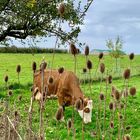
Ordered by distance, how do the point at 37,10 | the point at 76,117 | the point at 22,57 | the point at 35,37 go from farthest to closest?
the point at 22,57, the point at 35,37, the point at 37,10, the point at 76,117

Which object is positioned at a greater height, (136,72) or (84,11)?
(84,11)

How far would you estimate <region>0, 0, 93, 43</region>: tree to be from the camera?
24.7 m

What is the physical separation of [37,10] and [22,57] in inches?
2115

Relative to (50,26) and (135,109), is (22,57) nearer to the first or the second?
(50,26)

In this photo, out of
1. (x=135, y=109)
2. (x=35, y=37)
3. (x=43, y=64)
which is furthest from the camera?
(x=35, y=37)

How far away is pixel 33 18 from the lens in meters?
24.9

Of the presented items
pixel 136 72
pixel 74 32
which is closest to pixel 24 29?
pixel 74 32

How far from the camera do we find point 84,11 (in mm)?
26141

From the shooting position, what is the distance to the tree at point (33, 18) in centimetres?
2467

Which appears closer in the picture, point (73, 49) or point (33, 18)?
point (73, 49)

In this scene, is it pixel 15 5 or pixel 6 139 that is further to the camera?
pixel 15 5

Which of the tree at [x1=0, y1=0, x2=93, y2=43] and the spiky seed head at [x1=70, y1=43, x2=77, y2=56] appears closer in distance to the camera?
the spiky seed head at [x1=70, y1=43, x2=77, y2=56]

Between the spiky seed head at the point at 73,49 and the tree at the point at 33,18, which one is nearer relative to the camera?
the spiky seed head at the point at 73,49

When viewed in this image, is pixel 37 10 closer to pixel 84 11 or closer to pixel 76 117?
pixel 84 11
